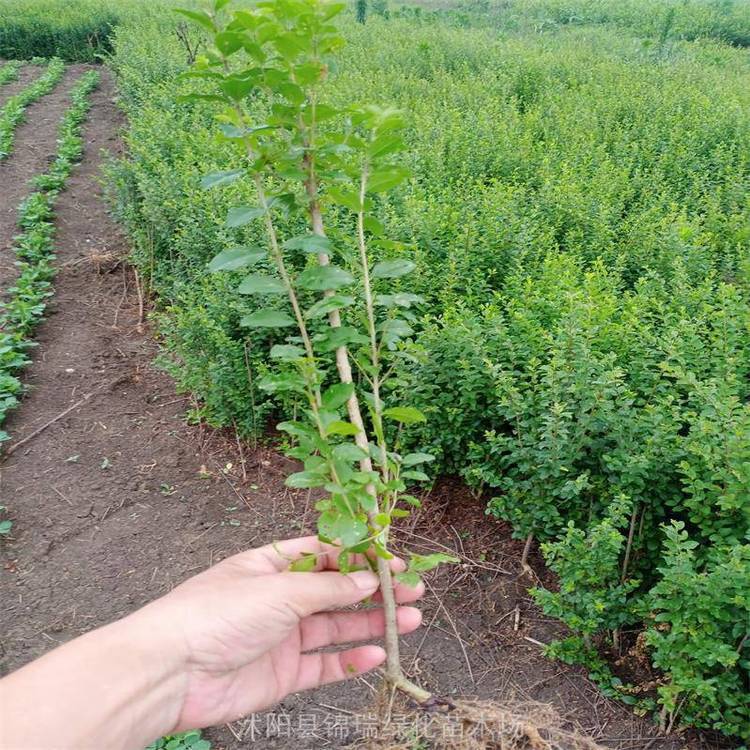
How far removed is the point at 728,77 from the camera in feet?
35.0

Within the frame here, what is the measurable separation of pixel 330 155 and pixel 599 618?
186 centimetres

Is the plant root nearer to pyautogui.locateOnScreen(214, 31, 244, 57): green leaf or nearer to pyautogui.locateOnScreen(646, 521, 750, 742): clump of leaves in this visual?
pyautogui.locateOnScreen(646, 521, 750, 742): clump of leaves

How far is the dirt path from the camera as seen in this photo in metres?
6.69

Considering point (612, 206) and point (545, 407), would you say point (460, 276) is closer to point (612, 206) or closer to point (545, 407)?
point (545, 407)

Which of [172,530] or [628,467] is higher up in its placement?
[628,467]

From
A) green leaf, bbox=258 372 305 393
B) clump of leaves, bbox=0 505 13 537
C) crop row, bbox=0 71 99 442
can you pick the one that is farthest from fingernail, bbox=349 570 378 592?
crop row, bbox=0 71 99 442

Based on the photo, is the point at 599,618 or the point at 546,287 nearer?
the point at 599,618

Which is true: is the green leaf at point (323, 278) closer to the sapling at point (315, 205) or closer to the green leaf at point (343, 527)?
the sapling at point (315, 205)

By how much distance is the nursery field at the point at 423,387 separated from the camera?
188 centimetres

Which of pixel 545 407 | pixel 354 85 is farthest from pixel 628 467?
pixel 354 85

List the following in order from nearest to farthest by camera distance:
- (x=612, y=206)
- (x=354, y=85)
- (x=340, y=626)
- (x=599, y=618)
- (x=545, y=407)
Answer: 1. (x=340, y=626)
2. (x=599, y=618)
3. (x=545, y=407)
4. (x=612, y=206)
5. (x=354, y=85)

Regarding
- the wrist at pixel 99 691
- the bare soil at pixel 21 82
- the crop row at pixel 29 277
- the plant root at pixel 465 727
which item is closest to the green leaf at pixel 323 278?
the wrist at pixel 99 691

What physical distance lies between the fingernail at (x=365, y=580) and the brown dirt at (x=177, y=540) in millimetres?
933

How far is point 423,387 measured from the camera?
124 inches
